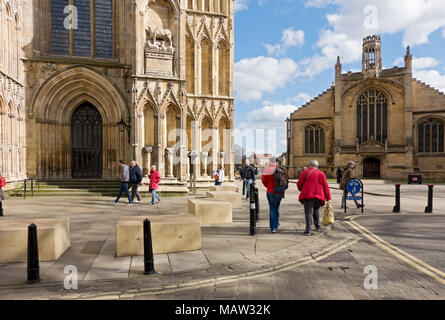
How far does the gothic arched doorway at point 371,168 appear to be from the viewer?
39188 millimetres

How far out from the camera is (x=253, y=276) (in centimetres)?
433

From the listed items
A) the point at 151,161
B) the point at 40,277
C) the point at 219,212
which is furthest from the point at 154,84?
the point at 40,277

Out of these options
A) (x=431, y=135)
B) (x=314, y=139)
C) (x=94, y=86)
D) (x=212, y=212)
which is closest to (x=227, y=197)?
(x=212, y=212)

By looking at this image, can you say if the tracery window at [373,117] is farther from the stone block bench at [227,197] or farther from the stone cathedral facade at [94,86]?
the stone block bench at [227,197]

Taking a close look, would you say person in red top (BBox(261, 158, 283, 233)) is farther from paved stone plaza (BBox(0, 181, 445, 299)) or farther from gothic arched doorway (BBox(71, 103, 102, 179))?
gothic arched doorway (BBox(71, 103, 102, 179))

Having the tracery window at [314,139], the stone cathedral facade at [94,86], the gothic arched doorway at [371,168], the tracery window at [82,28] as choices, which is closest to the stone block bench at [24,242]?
the stone cathedral facade at [94,86]

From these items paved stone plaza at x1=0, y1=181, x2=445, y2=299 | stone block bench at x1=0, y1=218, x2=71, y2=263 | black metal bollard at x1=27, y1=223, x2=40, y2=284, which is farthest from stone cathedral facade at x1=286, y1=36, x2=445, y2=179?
black metal bollard at x1=27, y1=223, x2=40, y2=284

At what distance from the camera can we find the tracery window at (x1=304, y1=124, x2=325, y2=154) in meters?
42.8

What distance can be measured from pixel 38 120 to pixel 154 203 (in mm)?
8282

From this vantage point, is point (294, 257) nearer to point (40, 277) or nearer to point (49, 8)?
point (40, 277)

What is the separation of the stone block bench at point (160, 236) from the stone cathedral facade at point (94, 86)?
9.24 m

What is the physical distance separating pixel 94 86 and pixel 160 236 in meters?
12.7

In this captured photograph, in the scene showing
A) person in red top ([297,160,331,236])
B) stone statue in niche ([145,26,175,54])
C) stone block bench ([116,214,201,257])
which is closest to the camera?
stone block bench ([116,214,201,257])

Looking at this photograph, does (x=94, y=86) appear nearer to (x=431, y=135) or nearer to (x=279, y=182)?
(x=279, y=182)
